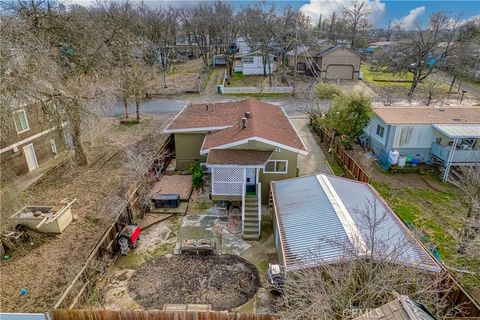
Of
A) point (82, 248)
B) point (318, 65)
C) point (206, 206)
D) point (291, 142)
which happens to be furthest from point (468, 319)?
point (318, 65)

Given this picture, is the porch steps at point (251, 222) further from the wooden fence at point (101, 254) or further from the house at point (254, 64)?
the house at point (254, 64)

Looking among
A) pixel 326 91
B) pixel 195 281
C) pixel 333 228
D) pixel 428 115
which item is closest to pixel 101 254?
pixel 195 281

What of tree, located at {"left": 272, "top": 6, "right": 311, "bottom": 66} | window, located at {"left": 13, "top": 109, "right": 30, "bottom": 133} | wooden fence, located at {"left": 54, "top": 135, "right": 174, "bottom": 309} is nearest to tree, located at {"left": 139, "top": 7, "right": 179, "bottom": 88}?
tree, located at {"left": 272, "top": 6, "right": 311, "bottom": 66}

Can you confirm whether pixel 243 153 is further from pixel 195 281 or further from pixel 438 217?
pixel 438 217

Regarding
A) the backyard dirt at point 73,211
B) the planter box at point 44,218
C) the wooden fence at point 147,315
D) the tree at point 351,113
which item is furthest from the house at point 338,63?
the wooden fence at point 147,315

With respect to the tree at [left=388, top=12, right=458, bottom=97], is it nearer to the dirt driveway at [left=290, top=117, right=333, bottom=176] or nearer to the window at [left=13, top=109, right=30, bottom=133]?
the dirt driveway at [left=290, top=117, right=333, bottom=176]
